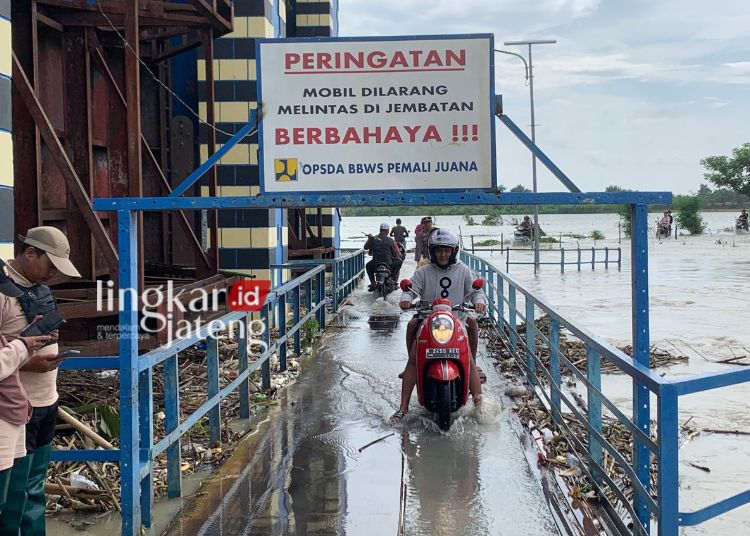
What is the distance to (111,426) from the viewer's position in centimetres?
620

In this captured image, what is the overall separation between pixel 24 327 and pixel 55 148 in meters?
3.76

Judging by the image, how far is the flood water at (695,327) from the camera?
668cm

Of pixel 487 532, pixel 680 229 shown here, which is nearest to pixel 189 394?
pixel 487 532

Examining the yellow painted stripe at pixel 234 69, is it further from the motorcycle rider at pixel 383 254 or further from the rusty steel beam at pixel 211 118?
the motorcycle rider at pixel 383 254

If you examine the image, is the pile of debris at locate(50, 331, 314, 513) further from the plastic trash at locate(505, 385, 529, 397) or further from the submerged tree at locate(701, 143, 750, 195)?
the submerged tree at locate(701, 143, 750, 195)

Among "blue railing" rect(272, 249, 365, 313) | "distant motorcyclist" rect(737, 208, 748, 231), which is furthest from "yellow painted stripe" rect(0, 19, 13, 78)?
"distant motorcyclist" rect(737, 208, 748, 231)

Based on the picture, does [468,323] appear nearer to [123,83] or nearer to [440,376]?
[440,376]

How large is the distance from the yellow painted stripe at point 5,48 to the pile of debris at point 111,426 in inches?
93.9

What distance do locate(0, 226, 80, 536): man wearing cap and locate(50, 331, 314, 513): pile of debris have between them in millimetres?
1166

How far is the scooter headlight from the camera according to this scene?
693 centimetres

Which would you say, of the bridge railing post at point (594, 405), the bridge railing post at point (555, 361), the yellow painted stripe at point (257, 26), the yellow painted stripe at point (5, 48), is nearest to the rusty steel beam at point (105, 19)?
the yellow painted stripe at point (5, 48)

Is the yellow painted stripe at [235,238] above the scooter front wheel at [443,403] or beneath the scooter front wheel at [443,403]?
above

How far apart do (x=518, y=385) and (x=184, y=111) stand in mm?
7391

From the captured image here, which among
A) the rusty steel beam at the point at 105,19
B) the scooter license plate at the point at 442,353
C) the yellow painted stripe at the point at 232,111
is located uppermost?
the rusty steel beam at the point at 105,19
